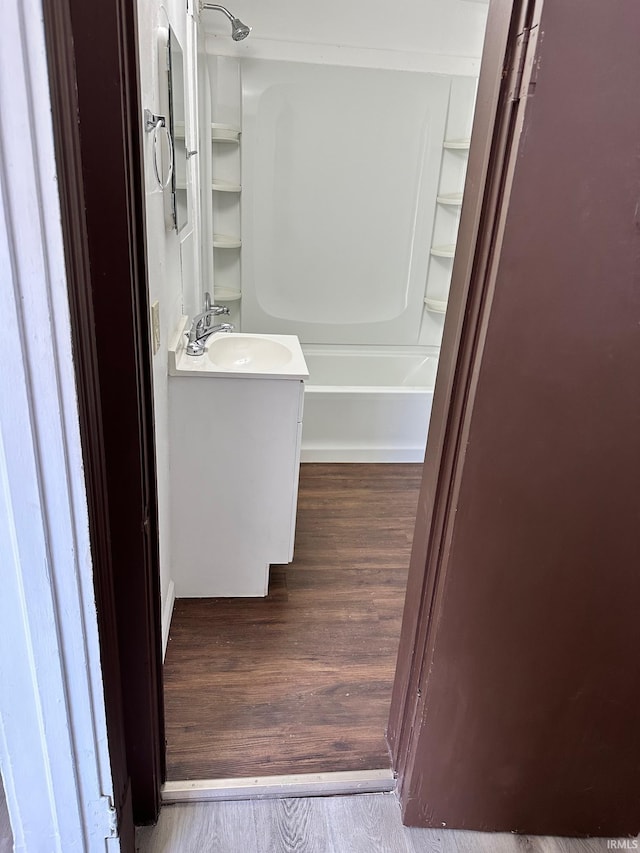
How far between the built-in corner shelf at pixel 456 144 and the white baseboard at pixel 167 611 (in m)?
2.85

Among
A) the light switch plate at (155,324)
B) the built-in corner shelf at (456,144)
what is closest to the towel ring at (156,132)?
the light switch plate at (155,324)

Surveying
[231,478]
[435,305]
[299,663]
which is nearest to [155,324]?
[231,478]

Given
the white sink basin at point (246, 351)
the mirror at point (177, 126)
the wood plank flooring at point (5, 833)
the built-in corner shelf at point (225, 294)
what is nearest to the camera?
the wood plank flooring at point (5, 833)

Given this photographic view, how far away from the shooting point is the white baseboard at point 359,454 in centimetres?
335

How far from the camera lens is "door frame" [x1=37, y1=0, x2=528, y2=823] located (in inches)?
34.6

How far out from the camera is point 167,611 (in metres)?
2.04

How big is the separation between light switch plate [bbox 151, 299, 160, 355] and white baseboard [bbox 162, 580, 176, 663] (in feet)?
2.80

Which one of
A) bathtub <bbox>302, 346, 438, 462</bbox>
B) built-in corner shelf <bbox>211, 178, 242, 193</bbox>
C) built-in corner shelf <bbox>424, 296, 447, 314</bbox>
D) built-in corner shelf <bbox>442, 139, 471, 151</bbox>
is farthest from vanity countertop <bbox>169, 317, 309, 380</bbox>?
built-in corner shelf <bbox>442, 139, 471, 151</bbox>

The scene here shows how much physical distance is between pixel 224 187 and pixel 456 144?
1.35 m

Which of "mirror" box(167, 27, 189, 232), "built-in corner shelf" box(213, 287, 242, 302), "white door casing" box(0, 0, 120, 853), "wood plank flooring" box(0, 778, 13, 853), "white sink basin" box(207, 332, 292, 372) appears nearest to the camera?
"white door casing" box(0, 0, 120, 853)

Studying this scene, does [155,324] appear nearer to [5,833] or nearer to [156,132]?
[156,132]

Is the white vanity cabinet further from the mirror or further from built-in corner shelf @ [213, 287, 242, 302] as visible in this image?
built-in corner shelf @ [213, 287, 242, 302]

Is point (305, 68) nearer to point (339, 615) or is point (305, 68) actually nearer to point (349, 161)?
point (349, 161)

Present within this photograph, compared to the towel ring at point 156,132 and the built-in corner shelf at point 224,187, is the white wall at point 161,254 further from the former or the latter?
the built-in corner shelf at point 224,187
